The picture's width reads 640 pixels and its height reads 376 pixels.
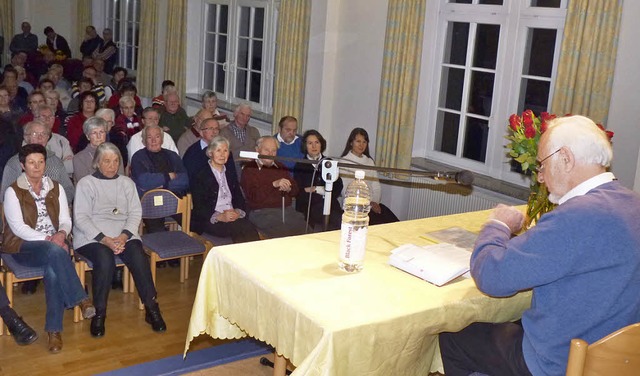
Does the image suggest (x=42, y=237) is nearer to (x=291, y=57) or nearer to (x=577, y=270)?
(x=577, y=270)

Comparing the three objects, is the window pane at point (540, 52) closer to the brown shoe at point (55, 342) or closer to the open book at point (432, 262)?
the open book at point (432, 262)

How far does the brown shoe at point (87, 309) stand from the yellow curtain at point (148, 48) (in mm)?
6165

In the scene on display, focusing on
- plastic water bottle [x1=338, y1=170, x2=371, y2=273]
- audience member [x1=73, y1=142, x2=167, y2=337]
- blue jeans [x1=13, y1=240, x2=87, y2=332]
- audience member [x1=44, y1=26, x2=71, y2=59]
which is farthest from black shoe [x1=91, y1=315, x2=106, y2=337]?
audience member [x1=44, y1=26, x2=71, y2=59]

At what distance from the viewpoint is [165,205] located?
5141 millimetres

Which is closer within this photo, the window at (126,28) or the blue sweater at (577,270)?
the blue sweater at (577,270)

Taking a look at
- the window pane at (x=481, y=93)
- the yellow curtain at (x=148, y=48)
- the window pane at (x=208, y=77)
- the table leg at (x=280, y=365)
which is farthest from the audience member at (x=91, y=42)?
the table leg at (x=280, y=365)

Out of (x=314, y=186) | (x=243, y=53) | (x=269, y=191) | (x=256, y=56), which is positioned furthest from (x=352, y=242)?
(x=243, y=53)

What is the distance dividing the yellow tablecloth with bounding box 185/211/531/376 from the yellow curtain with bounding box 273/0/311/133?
4.43 meters

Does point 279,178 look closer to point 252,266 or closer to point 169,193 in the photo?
point 169,193

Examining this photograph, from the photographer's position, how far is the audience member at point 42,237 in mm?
4230

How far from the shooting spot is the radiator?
228 inches

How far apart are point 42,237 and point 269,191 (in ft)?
5.72

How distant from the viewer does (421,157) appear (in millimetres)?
6746

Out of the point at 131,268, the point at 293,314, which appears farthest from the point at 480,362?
the point at 131,268
